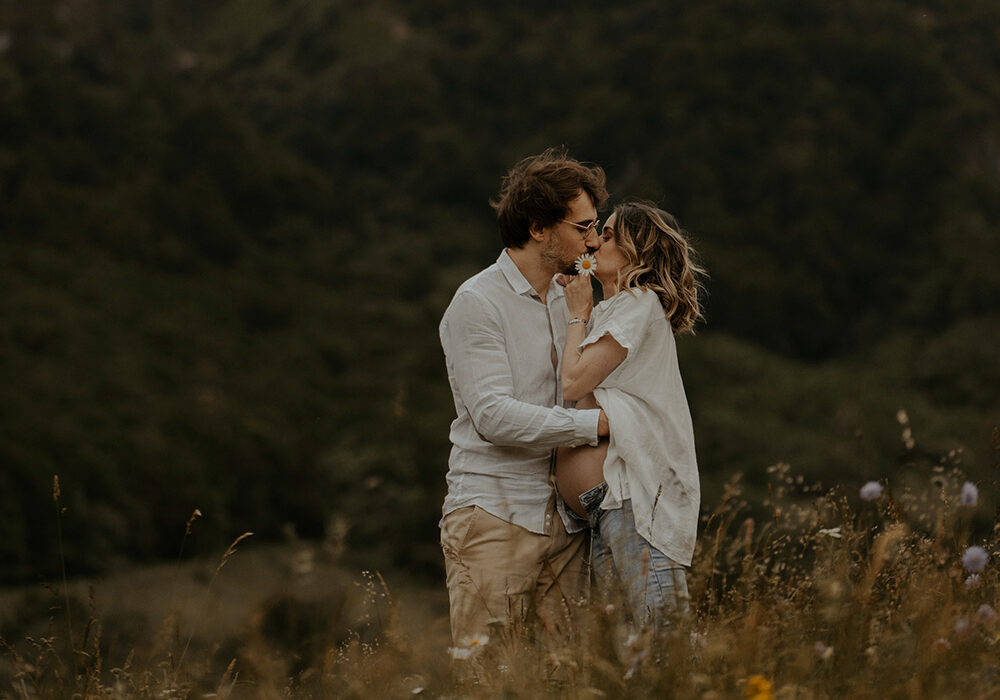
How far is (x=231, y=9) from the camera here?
3547 cm

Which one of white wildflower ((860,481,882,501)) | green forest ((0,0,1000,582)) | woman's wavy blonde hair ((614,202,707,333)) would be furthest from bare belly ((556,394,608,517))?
green forest ((0,0,1000,582))

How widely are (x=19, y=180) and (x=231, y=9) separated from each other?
1061 cm

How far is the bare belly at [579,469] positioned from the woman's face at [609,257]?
335mm

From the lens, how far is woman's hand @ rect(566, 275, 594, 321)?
3.05 m

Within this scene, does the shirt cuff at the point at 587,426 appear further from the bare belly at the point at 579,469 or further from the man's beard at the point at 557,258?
the man's beard at the point at 557,258

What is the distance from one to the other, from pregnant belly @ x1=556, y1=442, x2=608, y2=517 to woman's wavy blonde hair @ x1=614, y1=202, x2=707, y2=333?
0.42 m

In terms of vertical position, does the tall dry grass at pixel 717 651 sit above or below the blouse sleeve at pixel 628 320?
below

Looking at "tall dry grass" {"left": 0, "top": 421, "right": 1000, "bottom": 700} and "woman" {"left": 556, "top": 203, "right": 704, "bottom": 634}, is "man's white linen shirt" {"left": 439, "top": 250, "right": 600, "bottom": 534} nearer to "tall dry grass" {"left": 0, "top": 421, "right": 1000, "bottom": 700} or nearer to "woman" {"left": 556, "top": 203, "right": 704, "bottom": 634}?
"woman" {"left": 556, "top": 203, "right": 704, "bottom": 634}

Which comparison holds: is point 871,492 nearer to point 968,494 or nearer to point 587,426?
point 968,494

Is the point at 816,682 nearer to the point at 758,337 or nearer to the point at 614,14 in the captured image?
the point at 758,337

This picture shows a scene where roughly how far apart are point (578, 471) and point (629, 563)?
31cm

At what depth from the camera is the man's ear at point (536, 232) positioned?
10.5 feet

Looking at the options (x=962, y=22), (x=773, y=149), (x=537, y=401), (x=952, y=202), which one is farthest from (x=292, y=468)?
(x=537, y=401)

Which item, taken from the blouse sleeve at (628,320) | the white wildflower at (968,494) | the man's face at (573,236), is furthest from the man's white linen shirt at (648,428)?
the white wildflower at (968,494)
